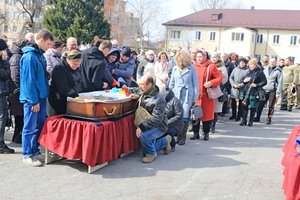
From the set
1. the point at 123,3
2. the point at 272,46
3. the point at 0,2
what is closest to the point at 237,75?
the point at 123,3

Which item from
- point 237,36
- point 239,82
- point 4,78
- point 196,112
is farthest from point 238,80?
point 237,36

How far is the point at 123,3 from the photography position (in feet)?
172

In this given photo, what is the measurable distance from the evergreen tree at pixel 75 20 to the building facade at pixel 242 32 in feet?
77.0

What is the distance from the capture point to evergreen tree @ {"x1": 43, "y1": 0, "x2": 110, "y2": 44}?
31922 mm

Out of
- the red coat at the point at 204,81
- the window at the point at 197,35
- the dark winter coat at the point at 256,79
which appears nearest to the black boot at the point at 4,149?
the red coat at the point at 204,81

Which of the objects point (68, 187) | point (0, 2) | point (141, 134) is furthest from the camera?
point (0, 2)

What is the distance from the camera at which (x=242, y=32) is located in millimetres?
55188

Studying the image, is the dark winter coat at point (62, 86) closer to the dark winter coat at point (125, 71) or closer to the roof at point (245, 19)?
the dark winter coat at point (125, 71)

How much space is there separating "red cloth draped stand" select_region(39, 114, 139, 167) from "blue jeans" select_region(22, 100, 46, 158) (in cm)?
13

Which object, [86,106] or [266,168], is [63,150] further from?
[266,168]

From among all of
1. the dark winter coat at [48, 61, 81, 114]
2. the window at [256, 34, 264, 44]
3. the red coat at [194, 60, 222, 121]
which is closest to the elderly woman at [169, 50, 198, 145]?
the red coat at [194, 60, 222, 121]

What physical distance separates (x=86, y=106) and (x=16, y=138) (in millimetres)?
2146

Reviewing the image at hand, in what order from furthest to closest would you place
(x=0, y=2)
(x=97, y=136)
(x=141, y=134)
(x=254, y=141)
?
1. (x=0, y=2)
2. (x=254, y=141)
3. (x=141, y=134)
4. (x=97, y=136)

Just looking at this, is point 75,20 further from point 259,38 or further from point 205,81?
point 259,38
